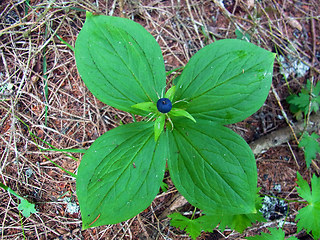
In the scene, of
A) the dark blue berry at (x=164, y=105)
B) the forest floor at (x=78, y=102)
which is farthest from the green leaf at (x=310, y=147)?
the dark blue berry at (x=164, y=105)

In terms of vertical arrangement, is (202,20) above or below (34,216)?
above

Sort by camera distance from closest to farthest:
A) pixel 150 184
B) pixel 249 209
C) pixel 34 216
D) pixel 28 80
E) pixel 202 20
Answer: pixel 249 209 → pixel 150 184 → pixel 34 216 → pixel 28 80 → pixel 202 20

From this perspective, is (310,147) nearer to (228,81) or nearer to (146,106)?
(228,81)

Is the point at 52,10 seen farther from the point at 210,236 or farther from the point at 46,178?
the point at 210,236

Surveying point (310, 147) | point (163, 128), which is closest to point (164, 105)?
point (163, 128)

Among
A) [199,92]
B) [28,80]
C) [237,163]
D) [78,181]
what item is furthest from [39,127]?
[237,163]
